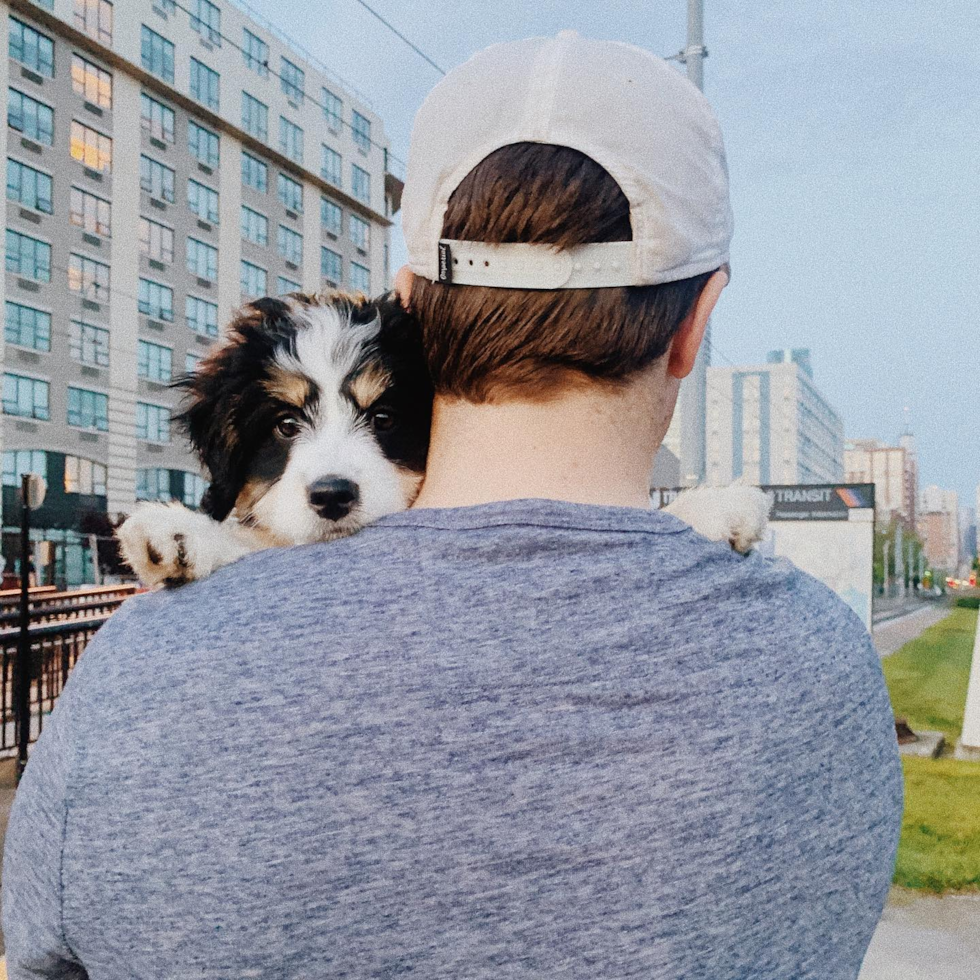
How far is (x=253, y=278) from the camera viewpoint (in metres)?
38.2

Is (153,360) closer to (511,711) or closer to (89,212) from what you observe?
(89,212)

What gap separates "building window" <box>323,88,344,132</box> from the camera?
140 ft

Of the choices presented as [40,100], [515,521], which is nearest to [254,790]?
[515,521]

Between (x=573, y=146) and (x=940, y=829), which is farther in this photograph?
(x=940, y=829)

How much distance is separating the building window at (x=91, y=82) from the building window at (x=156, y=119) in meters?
1.46

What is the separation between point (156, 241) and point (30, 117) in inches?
229

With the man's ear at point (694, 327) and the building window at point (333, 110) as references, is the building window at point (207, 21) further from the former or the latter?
the man's ear at point (694, 327)

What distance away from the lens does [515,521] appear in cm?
101

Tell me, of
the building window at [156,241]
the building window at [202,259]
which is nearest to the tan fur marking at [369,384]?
the building window at [156,241]

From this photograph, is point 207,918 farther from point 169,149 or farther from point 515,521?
point 169,149

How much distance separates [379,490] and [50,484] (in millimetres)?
31595

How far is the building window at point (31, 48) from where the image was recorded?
2958 cm

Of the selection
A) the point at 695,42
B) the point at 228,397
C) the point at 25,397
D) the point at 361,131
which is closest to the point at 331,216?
the point at 361,131

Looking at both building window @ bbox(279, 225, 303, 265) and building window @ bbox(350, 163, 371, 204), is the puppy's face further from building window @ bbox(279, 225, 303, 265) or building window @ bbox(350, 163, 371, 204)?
building window @ bbox(350, 163, 371, 204)
